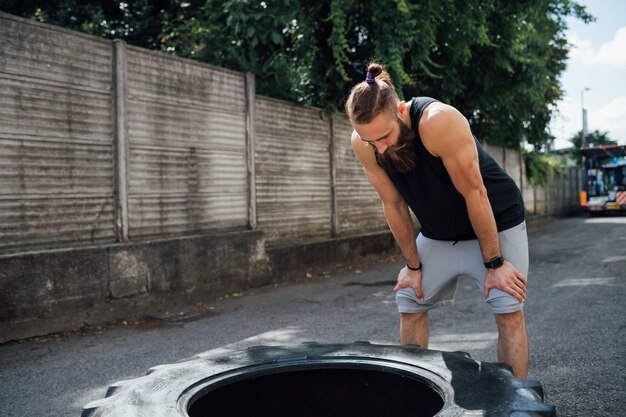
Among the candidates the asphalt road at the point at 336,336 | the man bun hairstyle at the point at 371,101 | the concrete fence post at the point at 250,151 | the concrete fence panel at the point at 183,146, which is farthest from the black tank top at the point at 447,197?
the concrete fence post at the point at 250,151

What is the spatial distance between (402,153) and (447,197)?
1.17 ft

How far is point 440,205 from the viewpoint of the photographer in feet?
8.91

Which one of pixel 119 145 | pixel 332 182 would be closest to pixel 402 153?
pixel 119 145

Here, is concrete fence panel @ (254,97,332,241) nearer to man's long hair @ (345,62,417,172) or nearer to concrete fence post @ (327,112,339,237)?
concrete fence post @ (327,112,339,237)

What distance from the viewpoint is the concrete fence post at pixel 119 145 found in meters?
6.07

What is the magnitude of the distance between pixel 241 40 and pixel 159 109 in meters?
3.20

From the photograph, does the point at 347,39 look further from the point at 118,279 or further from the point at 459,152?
the point at 459,152

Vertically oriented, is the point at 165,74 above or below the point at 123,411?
above

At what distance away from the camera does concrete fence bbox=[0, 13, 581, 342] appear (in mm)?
5199

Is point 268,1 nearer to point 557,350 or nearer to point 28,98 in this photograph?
point 28,98

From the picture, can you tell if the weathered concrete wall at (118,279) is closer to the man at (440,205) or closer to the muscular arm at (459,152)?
the man at (440,205)

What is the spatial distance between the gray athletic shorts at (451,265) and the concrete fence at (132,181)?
381 centimetres

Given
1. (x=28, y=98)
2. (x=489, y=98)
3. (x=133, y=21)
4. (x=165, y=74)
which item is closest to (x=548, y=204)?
(x=489, y=98)

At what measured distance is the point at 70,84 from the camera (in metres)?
5.64
